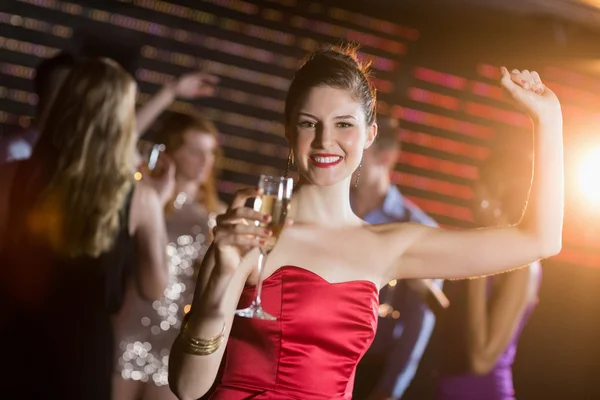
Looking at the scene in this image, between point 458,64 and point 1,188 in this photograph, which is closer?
point 1,188

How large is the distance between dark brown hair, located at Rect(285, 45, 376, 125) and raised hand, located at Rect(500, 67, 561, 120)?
1.14 feet

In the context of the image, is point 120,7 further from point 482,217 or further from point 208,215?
point 482,217

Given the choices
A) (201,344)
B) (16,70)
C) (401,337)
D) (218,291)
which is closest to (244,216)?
(218,291)

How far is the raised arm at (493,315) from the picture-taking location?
323 centimetres

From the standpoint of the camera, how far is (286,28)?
499 centimetres

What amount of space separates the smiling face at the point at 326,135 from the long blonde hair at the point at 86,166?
83 centimetres

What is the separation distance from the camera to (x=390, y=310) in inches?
150

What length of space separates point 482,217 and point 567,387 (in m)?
2.16

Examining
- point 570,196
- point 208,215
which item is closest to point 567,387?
point 570,196

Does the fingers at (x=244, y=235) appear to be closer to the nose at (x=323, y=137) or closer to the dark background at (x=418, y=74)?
the nose at (x=323, y=137)

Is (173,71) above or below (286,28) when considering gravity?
below

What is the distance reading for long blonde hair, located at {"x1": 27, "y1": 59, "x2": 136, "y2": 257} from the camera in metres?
2.59

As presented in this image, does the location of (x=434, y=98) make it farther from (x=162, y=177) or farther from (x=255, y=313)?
(x=255, y=313)

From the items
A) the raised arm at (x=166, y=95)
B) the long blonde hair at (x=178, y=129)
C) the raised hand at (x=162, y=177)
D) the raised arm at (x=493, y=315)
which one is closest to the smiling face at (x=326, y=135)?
the raised hand at (x=162, y=177)
